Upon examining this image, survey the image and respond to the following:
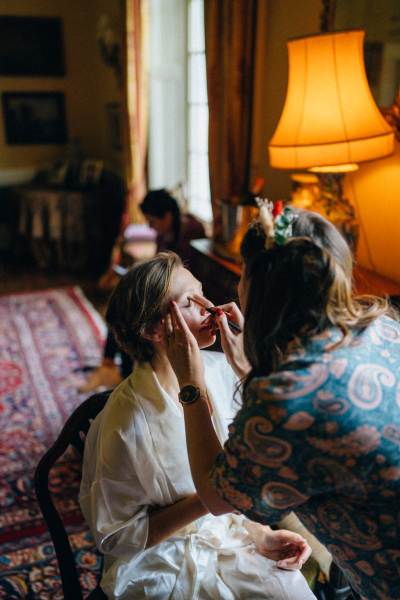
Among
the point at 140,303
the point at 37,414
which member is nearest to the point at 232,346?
the point at 140,303

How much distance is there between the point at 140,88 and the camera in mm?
4188

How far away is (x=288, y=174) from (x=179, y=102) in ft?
6.63

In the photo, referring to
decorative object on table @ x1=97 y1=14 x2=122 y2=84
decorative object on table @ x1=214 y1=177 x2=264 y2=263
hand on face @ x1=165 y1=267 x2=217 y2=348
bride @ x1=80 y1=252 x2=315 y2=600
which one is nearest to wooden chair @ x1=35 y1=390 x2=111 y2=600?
bride @ x1=80 y1=252 x2=315 y2=600

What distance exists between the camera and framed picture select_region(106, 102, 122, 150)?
5148 mm

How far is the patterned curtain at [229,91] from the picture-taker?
2.42 meters

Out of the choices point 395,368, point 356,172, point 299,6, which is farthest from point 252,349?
point 299,6

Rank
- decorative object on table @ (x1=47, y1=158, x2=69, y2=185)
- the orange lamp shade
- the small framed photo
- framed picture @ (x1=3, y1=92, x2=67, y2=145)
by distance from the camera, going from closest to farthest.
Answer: the orange lamp shade → the small framed photo → decorative object on table @ (x1=47, y1=158, x2=69, y2=185) → framed picture @ (x1=3, y1=92, x2=67, y2=145)

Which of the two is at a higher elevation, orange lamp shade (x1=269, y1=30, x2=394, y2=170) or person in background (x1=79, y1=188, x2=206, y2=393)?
orange lamp shade (x1=269, y1=30, x2=394, y2=170)

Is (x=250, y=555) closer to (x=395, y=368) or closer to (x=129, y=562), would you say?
(x=129, y=562)

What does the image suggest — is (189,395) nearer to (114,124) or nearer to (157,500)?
(157,500)

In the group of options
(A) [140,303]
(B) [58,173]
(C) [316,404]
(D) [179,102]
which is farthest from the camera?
(B) [58,173]

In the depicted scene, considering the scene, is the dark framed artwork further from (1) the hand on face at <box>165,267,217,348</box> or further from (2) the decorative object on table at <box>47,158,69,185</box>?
(1) the hand on face at <box>165,267,217,348</box>

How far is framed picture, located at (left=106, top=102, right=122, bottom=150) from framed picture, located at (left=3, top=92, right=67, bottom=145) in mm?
683

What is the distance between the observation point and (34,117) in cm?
582
